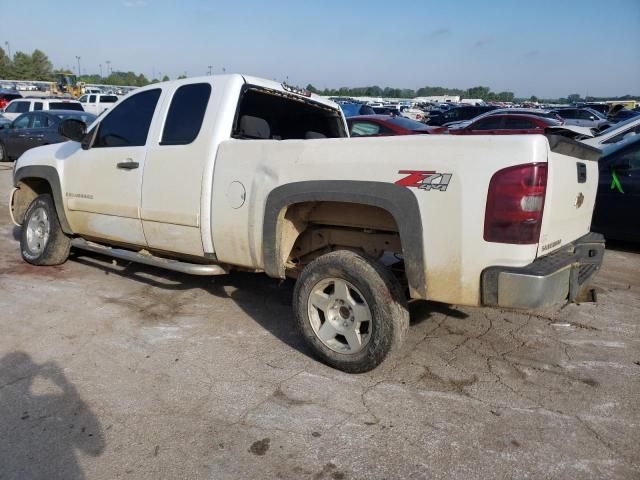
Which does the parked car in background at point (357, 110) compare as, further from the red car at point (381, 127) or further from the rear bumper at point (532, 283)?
the rear bumper at point (532, 283)

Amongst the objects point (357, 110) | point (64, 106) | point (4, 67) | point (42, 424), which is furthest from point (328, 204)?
point (4, 67)

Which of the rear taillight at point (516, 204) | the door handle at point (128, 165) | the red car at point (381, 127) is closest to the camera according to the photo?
the rear taillight at point (516, 204)

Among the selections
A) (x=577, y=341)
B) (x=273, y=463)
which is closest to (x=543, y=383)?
(x=577, y=341)

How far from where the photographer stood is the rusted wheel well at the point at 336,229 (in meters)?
3.49

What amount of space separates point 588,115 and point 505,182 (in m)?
25.4

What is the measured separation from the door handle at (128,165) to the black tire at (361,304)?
6.39ft

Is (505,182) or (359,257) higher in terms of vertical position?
(505,182)

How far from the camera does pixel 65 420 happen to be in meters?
2.86

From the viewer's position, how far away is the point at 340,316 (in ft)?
11.4

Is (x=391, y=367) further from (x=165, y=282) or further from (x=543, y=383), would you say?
(x=165, y=282)

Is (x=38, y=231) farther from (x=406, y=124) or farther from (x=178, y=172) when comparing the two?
(x=406, y=124)

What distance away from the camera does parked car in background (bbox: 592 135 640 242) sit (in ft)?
20.8

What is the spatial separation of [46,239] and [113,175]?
60.9 inches

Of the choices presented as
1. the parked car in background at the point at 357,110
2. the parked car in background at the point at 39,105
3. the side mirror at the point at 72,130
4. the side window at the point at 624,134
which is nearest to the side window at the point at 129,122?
the side mirror at the point at 72,130
